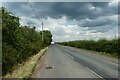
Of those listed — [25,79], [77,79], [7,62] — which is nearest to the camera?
[25,79]

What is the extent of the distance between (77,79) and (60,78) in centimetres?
102

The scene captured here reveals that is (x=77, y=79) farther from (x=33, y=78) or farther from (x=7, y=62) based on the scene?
(x=7, y=62)

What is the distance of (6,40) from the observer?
18172 mm

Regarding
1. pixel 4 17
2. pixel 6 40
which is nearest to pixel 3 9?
pixel 4 17

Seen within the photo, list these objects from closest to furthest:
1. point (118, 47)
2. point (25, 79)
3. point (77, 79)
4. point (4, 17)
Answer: point (25, 79)
point (77, 79)
point (4, 17)
point (118, 47)

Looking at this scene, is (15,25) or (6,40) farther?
(15,25)

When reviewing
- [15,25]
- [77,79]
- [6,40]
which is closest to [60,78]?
[77,79]

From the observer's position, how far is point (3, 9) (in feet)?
57.8

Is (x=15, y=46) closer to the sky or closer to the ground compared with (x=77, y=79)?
closer to the sky

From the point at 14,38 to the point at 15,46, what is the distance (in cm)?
106

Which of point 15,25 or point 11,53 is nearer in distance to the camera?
point 11,53

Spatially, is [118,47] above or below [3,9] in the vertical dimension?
below

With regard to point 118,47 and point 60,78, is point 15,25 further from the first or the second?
point 118,47

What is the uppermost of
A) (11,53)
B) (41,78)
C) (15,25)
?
(15,25)
